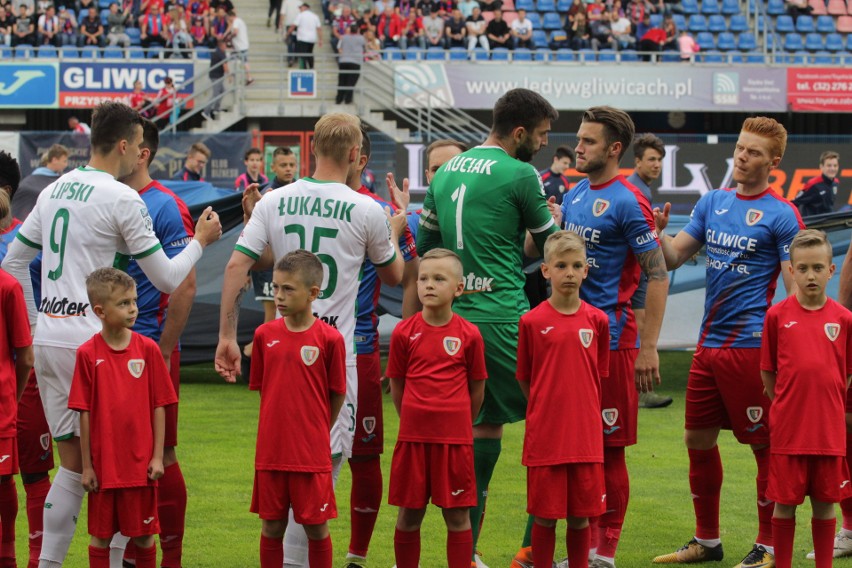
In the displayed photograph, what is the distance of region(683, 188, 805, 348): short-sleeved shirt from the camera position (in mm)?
5691

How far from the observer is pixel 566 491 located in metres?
4.93

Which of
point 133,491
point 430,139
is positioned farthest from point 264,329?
point 430,139

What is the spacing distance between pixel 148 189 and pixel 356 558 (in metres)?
Result: 1.93

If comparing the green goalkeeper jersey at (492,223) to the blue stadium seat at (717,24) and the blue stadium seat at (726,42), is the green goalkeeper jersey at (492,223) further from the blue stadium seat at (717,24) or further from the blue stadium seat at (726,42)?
the blue stadium seat at (717,24)

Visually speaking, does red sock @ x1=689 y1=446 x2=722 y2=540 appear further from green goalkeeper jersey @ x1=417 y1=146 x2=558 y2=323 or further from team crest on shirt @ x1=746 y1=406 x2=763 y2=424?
green goalkeeper jersey @ x1=417 y1=146 x2=558 y2=323

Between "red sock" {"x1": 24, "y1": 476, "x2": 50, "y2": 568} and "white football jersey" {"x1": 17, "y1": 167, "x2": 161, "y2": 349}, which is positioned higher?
"white football jersey" {"x1": 17, "y1": 167, "x2": 161, "y2": 349}

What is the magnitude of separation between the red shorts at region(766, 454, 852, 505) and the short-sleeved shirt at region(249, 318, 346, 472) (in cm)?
194

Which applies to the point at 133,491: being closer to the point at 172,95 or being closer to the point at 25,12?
the point at 172,95

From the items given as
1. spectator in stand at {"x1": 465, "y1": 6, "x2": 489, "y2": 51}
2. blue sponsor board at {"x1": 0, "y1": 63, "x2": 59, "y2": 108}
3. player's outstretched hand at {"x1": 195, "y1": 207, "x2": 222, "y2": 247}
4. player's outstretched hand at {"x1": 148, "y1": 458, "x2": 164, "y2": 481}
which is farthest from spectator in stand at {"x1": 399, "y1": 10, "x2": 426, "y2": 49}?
player's outstretched hand at {"x1": 148, "y1": 458, "x2": 164, "y2": 481}

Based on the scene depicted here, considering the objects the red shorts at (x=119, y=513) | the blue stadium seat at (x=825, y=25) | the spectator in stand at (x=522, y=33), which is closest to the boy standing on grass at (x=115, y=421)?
the red shorts at (x=119, y=513)

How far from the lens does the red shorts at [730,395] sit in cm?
570

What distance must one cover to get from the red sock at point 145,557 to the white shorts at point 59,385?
539mm

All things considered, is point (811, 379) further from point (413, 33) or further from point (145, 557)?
point (413, 33)

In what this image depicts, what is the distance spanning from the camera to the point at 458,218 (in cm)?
534
